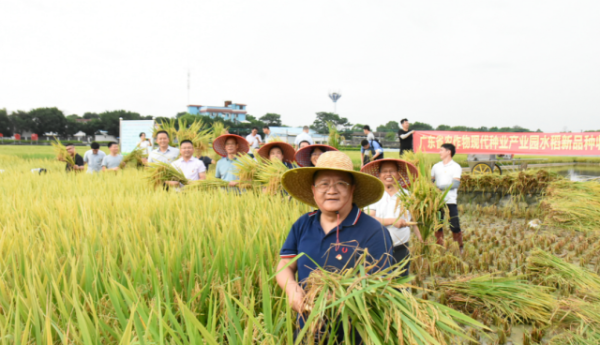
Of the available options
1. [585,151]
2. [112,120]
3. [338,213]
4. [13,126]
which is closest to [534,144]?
[585,151]

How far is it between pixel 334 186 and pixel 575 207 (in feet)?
15.0

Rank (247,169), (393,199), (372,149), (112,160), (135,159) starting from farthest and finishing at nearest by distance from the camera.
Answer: (372,149), (135,159), (112,160), (247,169), (393,199)

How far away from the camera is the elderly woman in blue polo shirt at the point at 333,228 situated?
52.7 inches

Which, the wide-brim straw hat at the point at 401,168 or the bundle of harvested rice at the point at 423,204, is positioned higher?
the wide-brim straw hat at the point at 401,168

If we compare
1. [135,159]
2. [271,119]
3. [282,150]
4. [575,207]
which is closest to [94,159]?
[135,159]

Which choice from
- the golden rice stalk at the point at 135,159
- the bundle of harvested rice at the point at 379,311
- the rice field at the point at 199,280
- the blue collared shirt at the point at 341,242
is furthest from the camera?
the golden rice stalk at the point at 135,159

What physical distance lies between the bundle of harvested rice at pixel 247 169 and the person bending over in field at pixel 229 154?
0.13m

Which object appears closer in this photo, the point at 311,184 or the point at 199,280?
the point at 199,280

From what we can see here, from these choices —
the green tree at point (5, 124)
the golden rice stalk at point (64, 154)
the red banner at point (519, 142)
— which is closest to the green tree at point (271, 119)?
the green tree at point (5, 124)

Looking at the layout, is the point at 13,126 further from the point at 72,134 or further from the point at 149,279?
the point at 149,279

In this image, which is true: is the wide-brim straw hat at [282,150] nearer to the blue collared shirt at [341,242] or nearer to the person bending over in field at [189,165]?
the person bending over in field at [189,165]

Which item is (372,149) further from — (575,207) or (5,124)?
(5,124)

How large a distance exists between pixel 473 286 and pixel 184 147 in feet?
11.9

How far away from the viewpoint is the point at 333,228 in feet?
4.58
